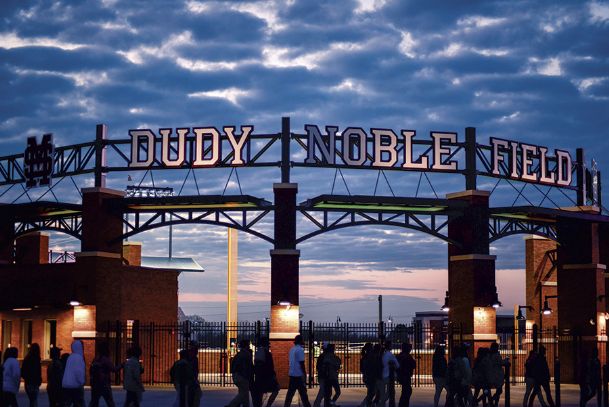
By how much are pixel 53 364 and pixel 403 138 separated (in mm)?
22786

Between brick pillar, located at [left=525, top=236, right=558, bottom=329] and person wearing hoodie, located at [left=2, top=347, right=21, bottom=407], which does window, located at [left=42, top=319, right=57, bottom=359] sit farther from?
brick pillar, located at [left=525, top=236, right=558, bottom=329]

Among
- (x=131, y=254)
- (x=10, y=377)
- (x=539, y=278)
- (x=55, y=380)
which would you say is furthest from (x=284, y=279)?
(x=10, y=377)

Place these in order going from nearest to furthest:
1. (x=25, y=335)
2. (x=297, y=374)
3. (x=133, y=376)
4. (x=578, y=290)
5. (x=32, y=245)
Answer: (x=133, y=376) → (x=297, y=374) → (x=25, y=335) → (x=578, y=290) → (x=32, y=245)

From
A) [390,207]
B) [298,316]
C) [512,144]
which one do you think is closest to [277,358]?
[298,316]

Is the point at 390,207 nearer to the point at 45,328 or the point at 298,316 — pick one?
the point at 298,316

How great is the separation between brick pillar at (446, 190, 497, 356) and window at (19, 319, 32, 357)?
1740cm

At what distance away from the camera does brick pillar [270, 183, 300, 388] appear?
37.1m

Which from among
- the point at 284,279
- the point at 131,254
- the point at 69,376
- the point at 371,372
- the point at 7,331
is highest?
the point at 131,254

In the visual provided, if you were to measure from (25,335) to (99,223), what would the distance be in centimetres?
650

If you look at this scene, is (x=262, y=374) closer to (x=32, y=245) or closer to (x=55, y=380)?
(x=55, y=380)

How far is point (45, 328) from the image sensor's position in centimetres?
4119

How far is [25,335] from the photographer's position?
42062 mm

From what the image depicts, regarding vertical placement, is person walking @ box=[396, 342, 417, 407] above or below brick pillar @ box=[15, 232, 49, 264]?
below

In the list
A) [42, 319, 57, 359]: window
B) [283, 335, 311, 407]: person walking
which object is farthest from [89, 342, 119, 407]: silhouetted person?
[42, 319, 57, 359]: window
